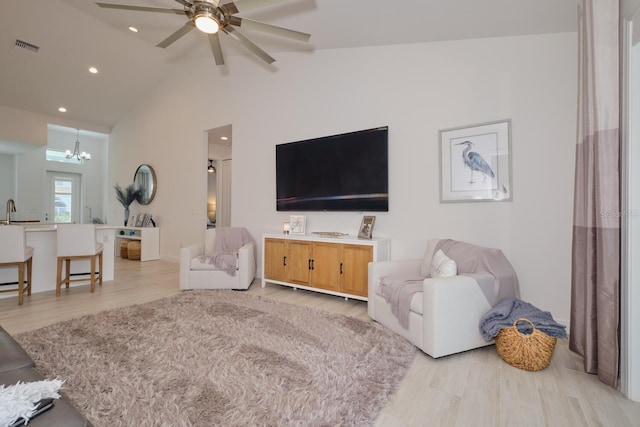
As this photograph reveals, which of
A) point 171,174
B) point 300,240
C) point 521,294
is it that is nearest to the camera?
point 521,294

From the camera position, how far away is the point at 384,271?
2902 mm

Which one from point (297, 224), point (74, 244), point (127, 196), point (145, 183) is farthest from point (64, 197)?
point (297, 224)

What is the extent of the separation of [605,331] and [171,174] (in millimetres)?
6820

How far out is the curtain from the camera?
1.76 meters

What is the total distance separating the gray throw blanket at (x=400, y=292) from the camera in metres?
2.41

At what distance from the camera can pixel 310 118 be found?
419cm

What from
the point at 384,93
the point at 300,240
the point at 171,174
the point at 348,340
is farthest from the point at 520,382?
the point at 171,174

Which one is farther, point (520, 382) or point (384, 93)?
point (384, 93)

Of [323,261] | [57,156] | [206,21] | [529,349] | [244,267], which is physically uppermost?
[57,156]

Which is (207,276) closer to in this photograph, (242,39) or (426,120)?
(242,39)

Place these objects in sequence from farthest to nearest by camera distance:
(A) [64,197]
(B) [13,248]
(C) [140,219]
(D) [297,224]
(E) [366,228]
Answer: (A) [64,197], (C) [140,219], (D) [297,224], (E) [366,228], (B) [13,248]

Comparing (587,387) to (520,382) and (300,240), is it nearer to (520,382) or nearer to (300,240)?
(520,382)

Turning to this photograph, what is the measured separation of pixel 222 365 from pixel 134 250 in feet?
17.7

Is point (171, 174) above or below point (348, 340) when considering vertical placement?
above
